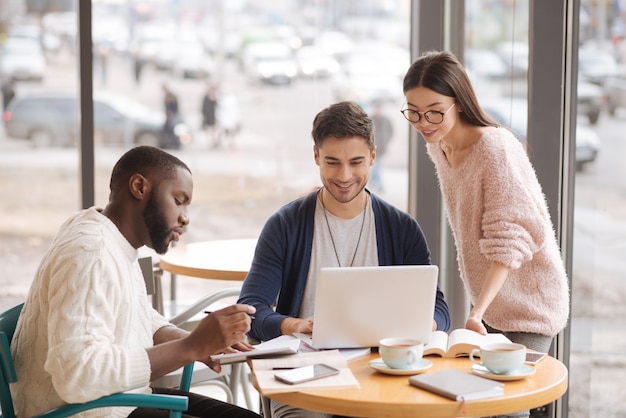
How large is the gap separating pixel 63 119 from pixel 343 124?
2.56 m

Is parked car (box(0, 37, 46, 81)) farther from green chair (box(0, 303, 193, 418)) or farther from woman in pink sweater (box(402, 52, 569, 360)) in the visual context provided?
green chair (box(0, 303, 193, 418))

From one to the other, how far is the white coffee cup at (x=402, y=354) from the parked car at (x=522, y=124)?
3.94 feet

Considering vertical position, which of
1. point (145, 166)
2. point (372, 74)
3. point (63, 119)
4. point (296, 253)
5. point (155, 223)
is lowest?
point (296, 253)

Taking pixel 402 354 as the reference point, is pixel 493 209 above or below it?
above

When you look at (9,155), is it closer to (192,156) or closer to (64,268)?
(192,156)

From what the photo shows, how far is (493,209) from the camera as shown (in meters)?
2.35

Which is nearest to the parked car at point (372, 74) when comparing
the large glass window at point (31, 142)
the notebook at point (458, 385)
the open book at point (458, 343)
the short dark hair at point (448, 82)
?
the large glass window at point (31, 142)

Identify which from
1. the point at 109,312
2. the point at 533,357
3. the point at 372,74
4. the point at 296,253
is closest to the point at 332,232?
the point at 296,253

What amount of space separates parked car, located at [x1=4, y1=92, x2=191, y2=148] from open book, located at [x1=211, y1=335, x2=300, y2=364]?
8.59 feet

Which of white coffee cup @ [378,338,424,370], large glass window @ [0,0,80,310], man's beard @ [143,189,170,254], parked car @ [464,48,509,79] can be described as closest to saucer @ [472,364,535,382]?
white coffee cup @ [378,338,424,370]

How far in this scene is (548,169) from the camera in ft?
10.0

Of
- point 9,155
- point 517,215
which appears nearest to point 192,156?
point 9,155

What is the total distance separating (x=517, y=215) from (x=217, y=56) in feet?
8.94

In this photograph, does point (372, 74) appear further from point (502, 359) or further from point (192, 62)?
point (502, 359)
